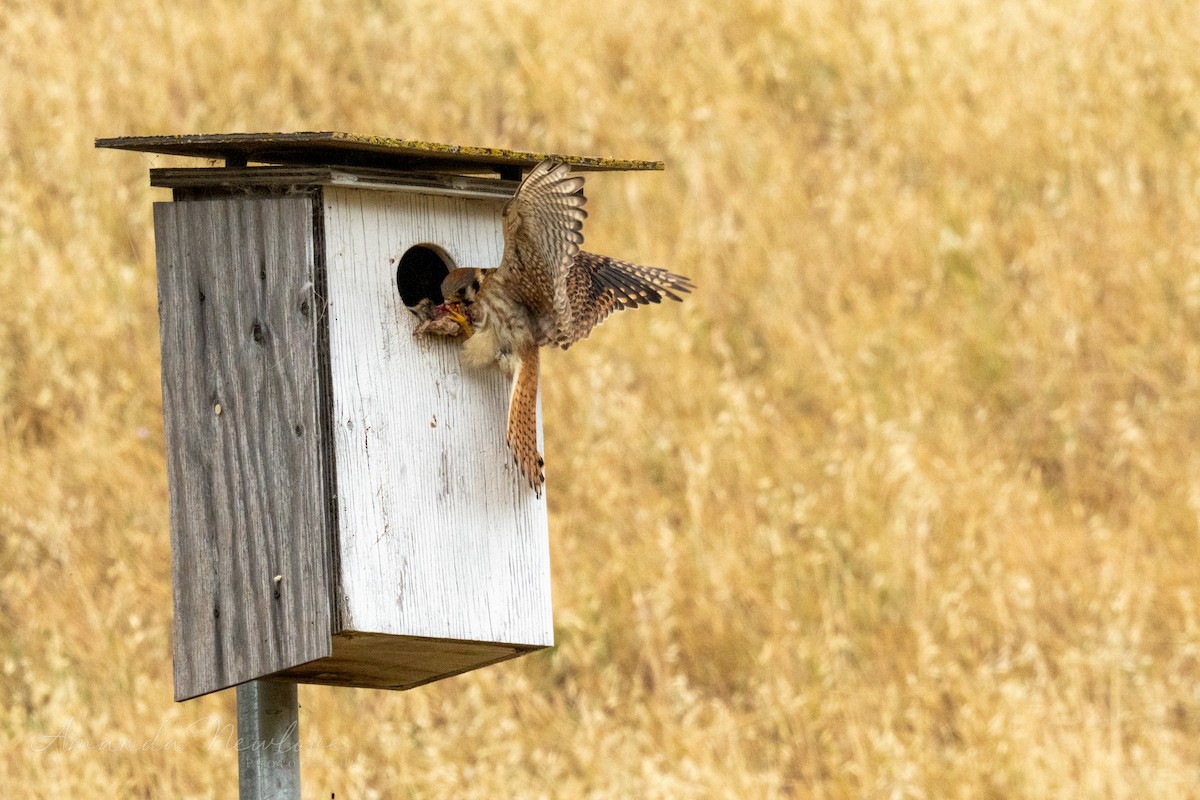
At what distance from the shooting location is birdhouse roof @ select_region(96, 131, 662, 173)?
274 centimetres

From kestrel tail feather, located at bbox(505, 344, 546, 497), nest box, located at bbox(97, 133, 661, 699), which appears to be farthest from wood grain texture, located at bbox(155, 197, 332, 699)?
kestrel tail feather, located at bbox(505, 344, 546, 497)

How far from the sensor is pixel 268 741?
2.92 m

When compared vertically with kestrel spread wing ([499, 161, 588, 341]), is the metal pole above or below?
below

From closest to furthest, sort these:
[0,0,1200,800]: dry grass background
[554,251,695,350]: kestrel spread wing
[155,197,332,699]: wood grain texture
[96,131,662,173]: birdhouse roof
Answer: [96,131,662,173]: birdhouse roof, [155,197,332,699]: wood grain texture, [554,251,695,350]: kestrel spread wing, [0,0,1200,800]: dry grass background

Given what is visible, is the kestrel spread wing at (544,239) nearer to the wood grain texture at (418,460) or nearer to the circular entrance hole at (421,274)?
the wood grain texture at (418,460)

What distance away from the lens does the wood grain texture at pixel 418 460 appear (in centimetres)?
295

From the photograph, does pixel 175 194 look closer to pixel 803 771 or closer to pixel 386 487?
pixel 386 487

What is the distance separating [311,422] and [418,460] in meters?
0.29

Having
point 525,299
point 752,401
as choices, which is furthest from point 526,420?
point 752,401

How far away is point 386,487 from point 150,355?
384 cm

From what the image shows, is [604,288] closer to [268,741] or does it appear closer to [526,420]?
[526,420]

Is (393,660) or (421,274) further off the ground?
(421,274)

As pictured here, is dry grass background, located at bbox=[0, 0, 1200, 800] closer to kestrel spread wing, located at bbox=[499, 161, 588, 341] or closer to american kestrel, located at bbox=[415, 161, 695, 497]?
american kestrel, located at bbox=[415, 161, 695, 497]

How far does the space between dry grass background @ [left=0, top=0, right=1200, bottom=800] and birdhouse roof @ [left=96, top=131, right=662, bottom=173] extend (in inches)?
72.6
